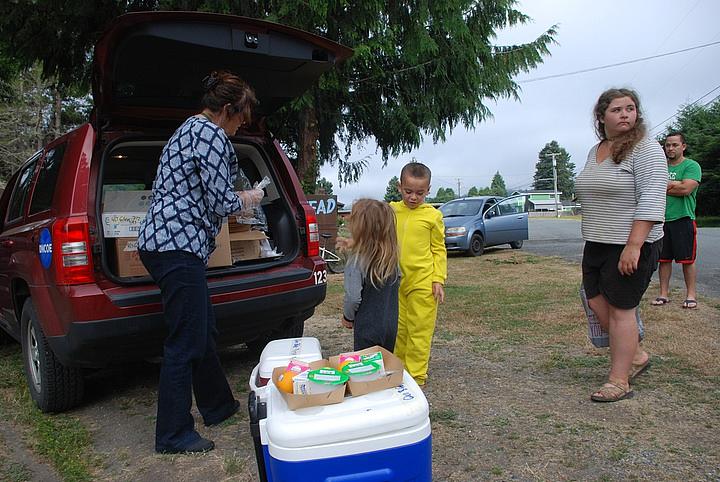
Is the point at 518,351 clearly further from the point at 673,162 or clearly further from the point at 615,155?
the point at 673,162

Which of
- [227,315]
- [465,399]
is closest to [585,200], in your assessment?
[465,399]

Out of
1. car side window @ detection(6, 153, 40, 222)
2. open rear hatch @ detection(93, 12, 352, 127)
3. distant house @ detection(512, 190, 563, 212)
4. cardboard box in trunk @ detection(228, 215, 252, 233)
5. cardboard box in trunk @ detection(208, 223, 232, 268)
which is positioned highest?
open rear hatch @ detection(93, 12, 352, 127)

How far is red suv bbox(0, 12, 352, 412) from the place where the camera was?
2779mm

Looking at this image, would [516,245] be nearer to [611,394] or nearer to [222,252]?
[611,394]

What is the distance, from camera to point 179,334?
104 inches

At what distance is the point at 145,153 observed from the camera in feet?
12.8

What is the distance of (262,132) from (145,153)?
842mm

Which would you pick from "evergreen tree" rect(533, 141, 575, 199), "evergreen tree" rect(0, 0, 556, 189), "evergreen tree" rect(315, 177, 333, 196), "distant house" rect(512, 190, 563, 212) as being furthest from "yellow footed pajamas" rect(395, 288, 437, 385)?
"evergreen tree" rect(533, 141, 575, 199)

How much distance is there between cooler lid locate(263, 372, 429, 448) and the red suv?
1441mm

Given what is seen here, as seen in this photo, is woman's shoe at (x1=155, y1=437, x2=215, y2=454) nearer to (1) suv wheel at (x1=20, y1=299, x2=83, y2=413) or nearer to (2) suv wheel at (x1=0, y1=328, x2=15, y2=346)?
(1) suv wheel at (x1=20, y1=299, x2=83, y2=413)

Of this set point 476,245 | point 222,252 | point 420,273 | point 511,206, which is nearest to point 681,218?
point 420,273

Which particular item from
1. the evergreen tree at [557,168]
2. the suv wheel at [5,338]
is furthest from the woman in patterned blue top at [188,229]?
the evergreen tree at [557,168]

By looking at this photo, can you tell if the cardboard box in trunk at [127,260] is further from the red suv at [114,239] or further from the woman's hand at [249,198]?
the woman's hand at [249,198]

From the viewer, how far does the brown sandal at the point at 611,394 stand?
3.02m
